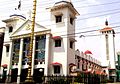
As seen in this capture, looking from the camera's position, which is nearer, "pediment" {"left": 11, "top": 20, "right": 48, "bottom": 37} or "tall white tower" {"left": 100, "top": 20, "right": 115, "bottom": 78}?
"pediment" {"left": 11, "top": 20, "right": 48, "bottom": 37}

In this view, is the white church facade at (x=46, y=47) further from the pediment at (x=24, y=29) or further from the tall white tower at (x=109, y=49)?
the tall white tower at (x=109, y=49)

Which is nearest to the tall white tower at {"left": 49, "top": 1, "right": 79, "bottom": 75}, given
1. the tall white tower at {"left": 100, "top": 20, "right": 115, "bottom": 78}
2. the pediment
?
the pediment

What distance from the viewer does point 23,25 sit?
3172 cm

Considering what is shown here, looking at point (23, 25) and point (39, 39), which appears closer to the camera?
point (39, 39)

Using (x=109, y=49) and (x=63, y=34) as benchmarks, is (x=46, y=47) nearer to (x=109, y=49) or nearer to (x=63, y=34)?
(x=63, y=34)

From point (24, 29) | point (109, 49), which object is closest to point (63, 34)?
point (24, 29)

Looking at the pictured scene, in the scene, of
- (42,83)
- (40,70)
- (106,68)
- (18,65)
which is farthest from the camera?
(106,68)

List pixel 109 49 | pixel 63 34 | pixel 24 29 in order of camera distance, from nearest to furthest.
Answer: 1. pixel 63 34
2. pixel 24 29
3. pixel 109 49

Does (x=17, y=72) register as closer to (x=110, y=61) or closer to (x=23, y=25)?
(x=23, y=25)

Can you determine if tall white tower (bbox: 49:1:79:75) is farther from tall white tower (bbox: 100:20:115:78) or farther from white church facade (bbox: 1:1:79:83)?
tall white tower (bbox: 100:20:115:78)

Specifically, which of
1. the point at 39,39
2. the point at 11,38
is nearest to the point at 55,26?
the point at 39,39

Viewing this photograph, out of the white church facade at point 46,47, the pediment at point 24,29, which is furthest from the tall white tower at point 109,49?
the pediment at point 24,29

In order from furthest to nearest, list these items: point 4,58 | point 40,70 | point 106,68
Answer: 1. point 106,68
2. point 4,58
3. point 40,70

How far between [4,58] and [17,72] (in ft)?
13.3
